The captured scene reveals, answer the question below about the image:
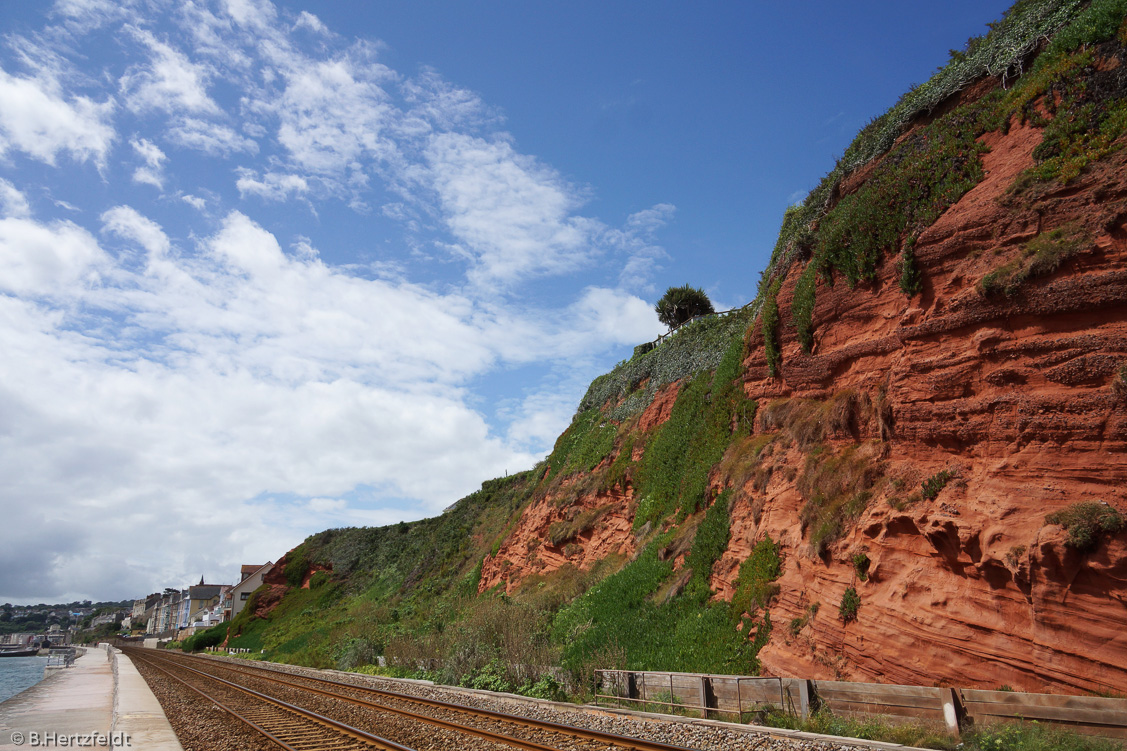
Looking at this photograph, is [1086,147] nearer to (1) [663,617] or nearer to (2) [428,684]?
(1) [663,617]

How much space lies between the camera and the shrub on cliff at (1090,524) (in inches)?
312

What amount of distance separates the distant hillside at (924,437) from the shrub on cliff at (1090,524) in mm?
38

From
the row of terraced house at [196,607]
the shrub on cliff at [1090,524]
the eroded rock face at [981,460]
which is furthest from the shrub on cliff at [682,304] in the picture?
the row of terraced house at [196,607]

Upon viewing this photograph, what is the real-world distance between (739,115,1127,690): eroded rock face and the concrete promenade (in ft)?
40.7

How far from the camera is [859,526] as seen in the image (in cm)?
1173

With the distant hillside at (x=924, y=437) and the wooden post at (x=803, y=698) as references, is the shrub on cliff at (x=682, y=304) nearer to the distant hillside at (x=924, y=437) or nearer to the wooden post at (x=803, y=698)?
the distant hillside at (x=924, y=437)

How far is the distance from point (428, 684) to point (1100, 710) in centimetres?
1666

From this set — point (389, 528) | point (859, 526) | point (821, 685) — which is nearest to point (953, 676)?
point (821, 685)

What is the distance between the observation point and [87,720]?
1572cm

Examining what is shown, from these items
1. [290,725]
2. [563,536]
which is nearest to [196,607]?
[563,536]

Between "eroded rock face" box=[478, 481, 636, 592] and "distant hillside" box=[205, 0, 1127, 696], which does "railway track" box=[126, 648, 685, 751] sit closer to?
"distant hillside" box=[205, 0, 1127, 696]

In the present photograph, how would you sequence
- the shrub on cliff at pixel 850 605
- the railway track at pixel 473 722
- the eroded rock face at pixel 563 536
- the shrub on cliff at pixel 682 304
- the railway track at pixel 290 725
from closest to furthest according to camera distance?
the railway track at pixel 473 722 < the railway track at pixel 290 725 < the shrub on cliff at pixel 850 605 < the eroded rock face at pixel 563 536 < the shrub on cliff at pixel 682 304

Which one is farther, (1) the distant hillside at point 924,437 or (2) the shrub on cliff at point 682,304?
(2) the shrub on cliff at point 682,304

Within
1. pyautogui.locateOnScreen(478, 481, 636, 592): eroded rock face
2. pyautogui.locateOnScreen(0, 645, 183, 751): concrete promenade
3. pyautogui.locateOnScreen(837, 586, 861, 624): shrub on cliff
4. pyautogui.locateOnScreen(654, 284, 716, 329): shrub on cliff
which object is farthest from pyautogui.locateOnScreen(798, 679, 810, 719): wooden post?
pyautogui.locateOnScreen(654, 284, 716, 329): shrub on cliff
